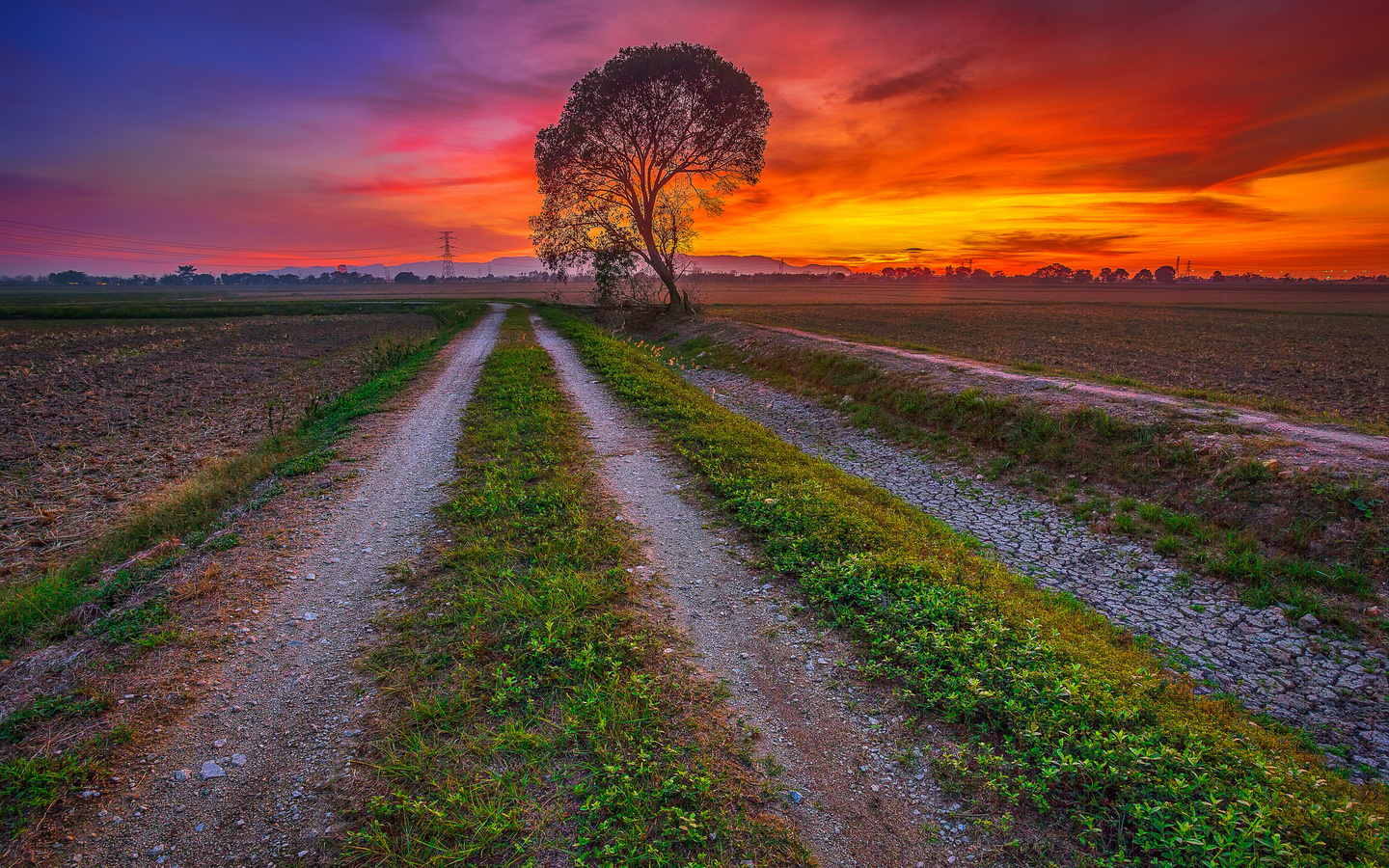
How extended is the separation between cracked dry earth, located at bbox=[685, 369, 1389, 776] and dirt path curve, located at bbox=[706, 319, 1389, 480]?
3123mm

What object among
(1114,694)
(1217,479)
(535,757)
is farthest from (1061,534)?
(535,757)

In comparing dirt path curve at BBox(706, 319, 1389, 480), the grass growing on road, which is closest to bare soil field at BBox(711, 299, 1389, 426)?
dirt path curve at BBox(706, 319, 1389, 480)

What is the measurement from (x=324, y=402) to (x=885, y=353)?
18424mm

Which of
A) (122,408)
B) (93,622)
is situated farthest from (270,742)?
(122,408)

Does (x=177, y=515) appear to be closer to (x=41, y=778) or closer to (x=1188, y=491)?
(x=41, y=778)

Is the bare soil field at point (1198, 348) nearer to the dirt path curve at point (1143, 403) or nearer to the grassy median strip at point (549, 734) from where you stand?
the dirt path curve at point (1143, 403)

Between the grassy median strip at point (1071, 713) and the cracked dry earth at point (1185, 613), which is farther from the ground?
the grassy median strip at point (1071, 713)

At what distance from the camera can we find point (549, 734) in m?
4.07

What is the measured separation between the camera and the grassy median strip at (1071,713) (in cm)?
334

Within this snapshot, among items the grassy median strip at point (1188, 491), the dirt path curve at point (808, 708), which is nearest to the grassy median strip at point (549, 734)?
the dirt path curve at point (808, 708)

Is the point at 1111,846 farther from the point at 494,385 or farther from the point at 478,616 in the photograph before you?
the point at 494,385

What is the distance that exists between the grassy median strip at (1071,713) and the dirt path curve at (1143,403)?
5.71m

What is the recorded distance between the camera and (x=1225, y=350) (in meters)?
30.9

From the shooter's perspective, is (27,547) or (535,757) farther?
(27,547)
